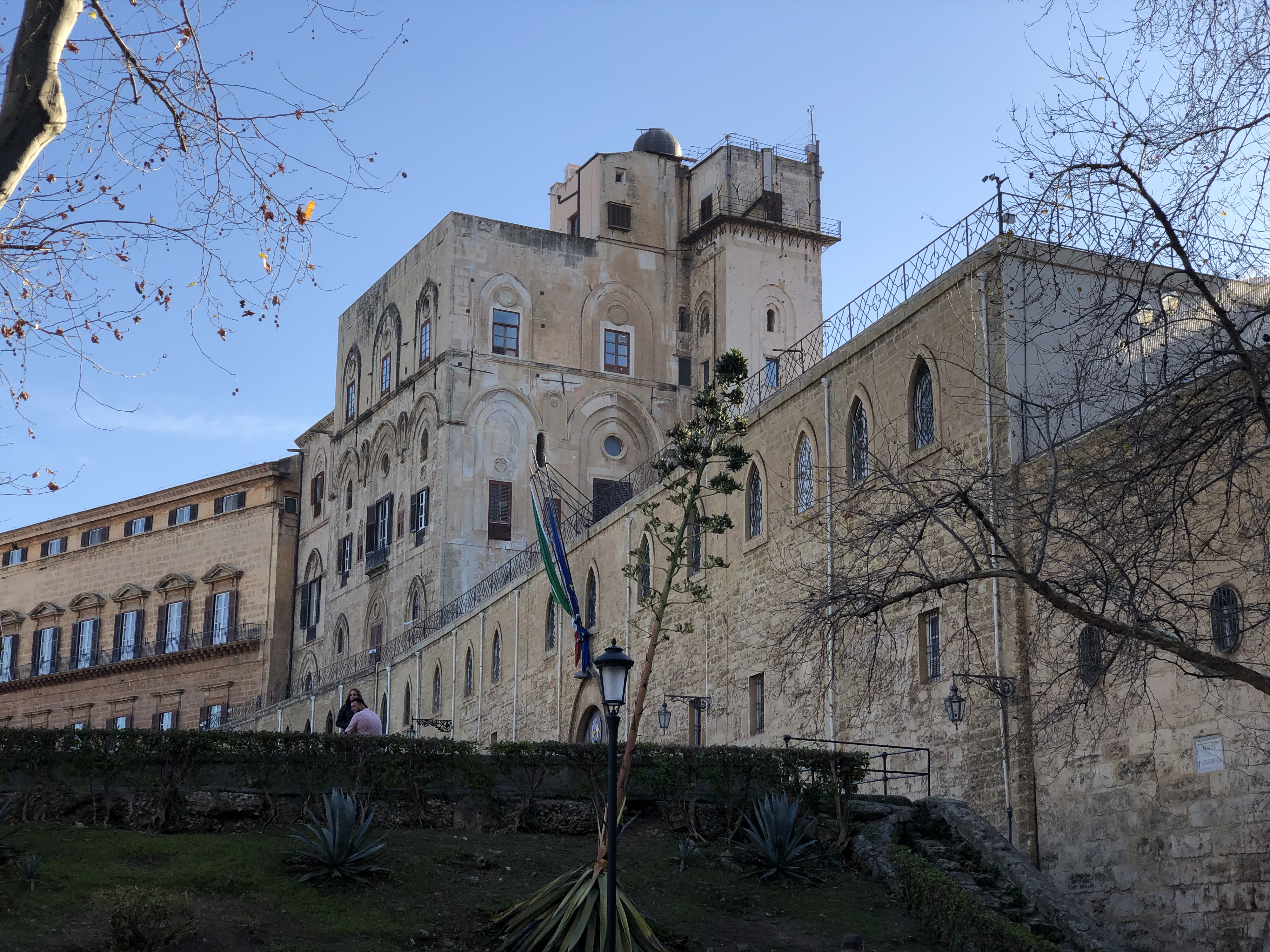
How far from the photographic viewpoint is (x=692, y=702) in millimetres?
26875

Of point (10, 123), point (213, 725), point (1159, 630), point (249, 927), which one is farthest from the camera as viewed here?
point (213, 725)

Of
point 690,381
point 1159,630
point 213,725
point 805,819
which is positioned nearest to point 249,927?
point 805,819

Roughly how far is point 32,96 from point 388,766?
10.9 m

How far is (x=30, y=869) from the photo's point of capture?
14.1 m

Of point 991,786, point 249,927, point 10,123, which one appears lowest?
point 249,927

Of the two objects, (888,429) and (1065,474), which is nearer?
(1065,474)

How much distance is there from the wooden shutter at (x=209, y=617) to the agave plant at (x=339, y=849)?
1861 inches

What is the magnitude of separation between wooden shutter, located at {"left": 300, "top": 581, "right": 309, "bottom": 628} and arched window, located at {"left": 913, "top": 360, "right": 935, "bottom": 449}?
3886cm

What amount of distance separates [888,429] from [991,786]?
5.63 metres

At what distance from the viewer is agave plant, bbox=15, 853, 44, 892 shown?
555 inches

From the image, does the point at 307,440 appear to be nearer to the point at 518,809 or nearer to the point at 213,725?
the point at 213,725

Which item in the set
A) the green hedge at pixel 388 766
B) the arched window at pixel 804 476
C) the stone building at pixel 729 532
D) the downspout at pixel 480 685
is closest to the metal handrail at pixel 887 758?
the stone building at pixel 729 532

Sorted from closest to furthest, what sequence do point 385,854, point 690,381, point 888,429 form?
point 385,854 < point 888,429 < point 690,381

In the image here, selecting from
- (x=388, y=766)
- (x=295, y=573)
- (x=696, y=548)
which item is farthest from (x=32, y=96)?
(x=295, y=573)
